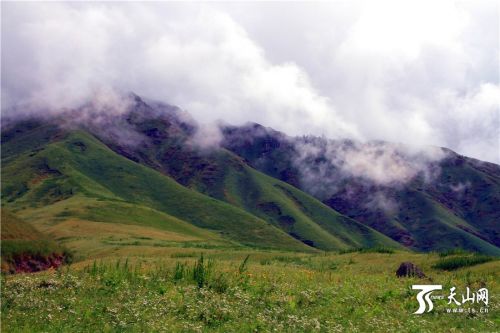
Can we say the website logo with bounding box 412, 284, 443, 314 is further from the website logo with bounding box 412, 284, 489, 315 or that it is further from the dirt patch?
the dirt patch

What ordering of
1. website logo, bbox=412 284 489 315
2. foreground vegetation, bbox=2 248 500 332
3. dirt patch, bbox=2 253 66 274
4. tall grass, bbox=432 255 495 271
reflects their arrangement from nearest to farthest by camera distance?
1. foreground vegetation, bbox=2 248 500 332
2. website logo, bbox=412 284 489 315
3. tall grass, bbox=432 255 495 271
4. dirt patch, bbox=2 253 66 274

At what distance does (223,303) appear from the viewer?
59.1ft

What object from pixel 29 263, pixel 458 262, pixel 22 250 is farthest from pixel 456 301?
pixel 22 250

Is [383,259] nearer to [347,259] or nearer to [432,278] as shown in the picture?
[347,259]

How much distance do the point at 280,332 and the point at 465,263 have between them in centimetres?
2044

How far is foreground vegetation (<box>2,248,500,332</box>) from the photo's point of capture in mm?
15461

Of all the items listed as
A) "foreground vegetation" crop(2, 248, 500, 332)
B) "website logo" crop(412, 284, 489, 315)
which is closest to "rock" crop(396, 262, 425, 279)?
"foreground vegetation" crop(2, 248, 500, 332)

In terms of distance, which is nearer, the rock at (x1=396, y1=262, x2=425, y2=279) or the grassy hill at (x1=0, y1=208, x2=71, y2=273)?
the rock at (x1=396, y1=262, x2=425, y2=279)

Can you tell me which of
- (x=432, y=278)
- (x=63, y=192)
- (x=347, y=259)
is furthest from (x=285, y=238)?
(x=432, y=278)

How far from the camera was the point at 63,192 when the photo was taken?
599ft

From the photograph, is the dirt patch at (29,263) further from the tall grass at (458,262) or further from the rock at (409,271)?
the tall grass at (458,262)

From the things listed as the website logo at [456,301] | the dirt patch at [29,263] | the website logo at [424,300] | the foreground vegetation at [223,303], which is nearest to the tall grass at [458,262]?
the foreground vegetation at [223,303]

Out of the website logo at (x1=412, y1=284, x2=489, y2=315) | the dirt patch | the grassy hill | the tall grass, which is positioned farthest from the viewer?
the grassy hill

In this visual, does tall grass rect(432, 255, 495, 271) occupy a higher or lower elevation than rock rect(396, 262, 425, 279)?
higher
